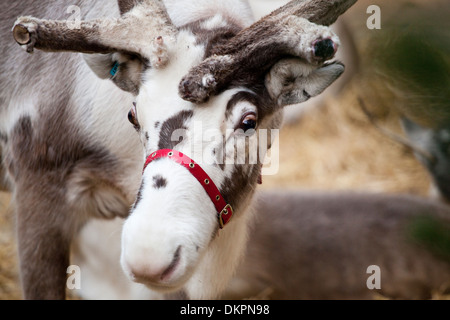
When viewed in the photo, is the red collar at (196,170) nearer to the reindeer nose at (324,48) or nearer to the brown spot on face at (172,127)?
the brown spot on face at (172,127)

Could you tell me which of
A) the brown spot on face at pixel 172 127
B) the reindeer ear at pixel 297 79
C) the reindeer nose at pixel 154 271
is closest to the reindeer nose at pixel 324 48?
the reindeer ear at pixel 297 79

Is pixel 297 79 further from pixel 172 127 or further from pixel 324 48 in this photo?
pixel 172 127

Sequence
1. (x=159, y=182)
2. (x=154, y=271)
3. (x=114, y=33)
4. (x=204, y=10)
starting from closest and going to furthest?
(x=154, y=271)
(x=159, y=182)
(x=114, y=33)
(x=204, y=10)

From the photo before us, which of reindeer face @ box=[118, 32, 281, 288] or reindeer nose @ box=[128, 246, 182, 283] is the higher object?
reindeer face @ box=[118, 32, 281, 288]

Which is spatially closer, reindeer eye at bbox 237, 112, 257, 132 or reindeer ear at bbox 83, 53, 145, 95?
reindeer eye at bbox 237, 112, 257, 132

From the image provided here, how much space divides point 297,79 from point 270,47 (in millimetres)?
171

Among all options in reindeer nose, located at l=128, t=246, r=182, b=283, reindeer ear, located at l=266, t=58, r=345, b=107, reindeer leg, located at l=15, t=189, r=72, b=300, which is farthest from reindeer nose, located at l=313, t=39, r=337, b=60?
reindeer leg, located at l=15, t=189, r=72, b=300

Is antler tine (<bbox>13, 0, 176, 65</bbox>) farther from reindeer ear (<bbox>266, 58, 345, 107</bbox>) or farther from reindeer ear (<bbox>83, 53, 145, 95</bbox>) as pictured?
reindeer ear (<bbox>266, 58, 345, 107</bbox>)

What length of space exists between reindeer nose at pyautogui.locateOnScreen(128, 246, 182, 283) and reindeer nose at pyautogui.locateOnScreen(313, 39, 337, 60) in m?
0.71

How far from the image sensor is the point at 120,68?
2.15 metres

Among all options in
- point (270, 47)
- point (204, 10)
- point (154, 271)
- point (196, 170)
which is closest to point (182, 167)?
point (196, 170)

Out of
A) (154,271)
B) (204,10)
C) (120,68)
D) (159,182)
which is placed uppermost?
(204,10)

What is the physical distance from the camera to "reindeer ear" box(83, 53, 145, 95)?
→ 2109 mm
